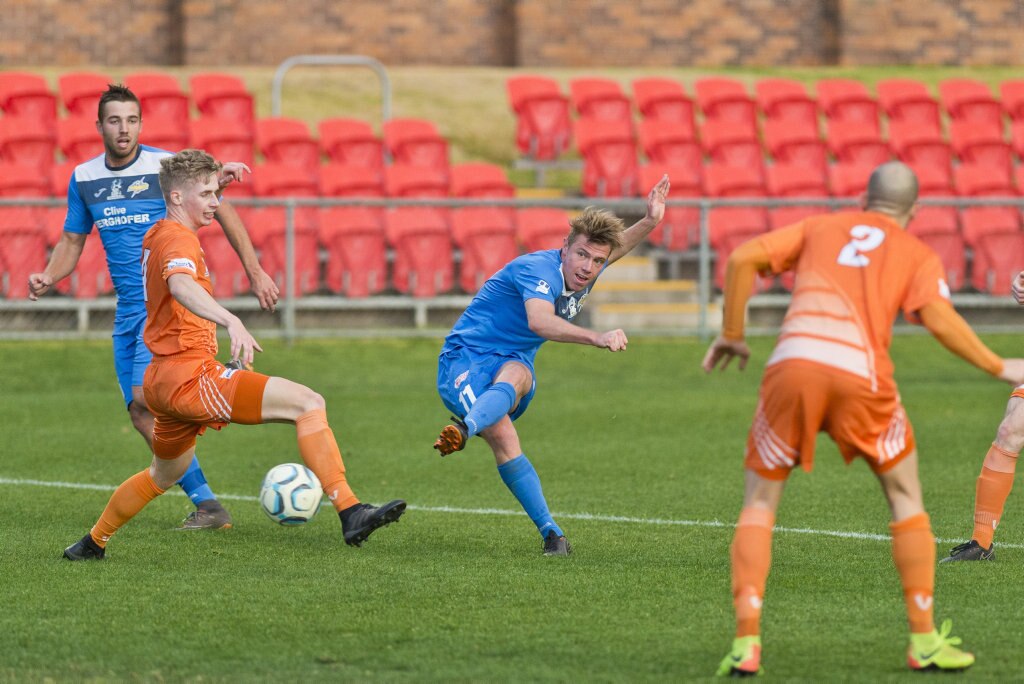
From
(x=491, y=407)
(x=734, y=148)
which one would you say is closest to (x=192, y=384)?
(x=491, y=407)

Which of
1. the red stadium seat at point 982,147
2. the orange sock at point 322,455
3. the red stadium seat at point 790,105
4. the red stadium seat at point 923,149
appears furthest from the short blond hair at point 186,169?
the red stadium seat at point 982,147

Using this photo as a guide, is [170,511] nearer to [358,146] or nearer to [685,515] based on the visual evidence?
[685,515]

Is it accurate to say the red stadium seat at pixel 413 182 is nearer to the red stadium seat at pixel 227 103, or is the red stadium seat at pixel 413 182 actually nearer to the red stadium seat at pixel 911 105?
the red stadium seat at pixel 227 103

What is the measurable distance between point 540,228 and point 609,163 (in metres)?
2.54

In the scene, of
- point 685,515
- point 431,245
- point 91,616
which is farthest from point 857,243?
point 431,245

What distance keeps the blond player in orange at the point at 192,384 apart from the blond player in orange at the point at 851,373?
1.85 metres

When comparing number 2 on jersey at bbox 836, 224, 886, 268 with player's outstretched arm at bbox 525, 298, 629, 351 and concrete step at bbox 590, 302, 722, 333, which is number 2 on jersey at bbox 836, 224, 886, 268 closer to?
player's outstretched arm at bbox 525, 298, 629, 351

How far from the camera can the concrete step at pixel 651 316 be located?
52.4 ft

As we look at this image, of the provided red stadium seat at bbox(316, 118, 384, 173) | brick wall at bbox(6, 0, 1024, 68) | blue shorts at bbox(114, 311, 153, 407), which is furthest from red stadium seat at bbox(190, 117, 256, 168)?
blue shorts at bbox(114, 311, 153, 407)

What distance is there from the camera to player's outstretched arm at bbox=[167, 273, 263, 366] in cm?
587

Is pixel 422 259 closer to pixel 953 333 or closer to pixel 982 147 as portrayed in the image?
pixel 982 147

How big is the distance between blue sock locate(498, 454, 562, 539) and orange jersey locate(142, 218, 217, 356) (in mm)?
1500

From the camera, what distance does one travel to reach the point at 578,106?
20016 millimetres

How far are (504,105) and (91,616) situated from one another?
55.6 ft
